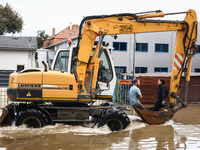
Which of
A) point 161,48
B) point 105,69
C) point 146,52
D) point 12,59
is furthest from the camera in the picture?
point 161,48

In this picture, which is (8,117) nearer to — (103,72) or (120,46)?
(103,72)

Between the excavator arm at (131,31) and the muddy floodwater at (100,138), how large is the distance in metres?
1.29

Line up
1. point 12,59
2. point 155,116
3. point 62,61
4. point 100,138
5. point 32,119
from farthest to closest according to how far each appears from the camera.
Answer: point 12,59 < point 62,61 < point 155,116 < point 32,119 < point 100,138

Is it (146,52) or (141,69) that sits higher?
(146,52)

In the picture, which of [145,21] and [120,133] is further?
[145,21]

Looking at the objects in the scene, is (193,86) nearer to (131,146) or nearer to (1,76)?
(131,146)

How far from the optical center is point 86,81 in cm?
1088

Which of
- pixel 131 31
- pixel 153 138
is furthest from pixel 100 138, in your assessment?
pixel 131 31

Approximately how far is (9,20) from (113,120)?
46.8 m

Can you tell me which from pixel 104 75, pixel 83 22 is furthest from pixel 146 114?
pixel 83 22

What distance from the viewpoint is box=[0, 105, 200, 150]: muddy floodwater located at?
27.4ft

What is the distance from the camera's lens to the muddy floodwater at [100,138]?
8.34 meters

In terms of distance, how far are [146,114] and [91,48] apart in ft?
9.16

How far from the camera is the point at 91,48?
10.8 metres
